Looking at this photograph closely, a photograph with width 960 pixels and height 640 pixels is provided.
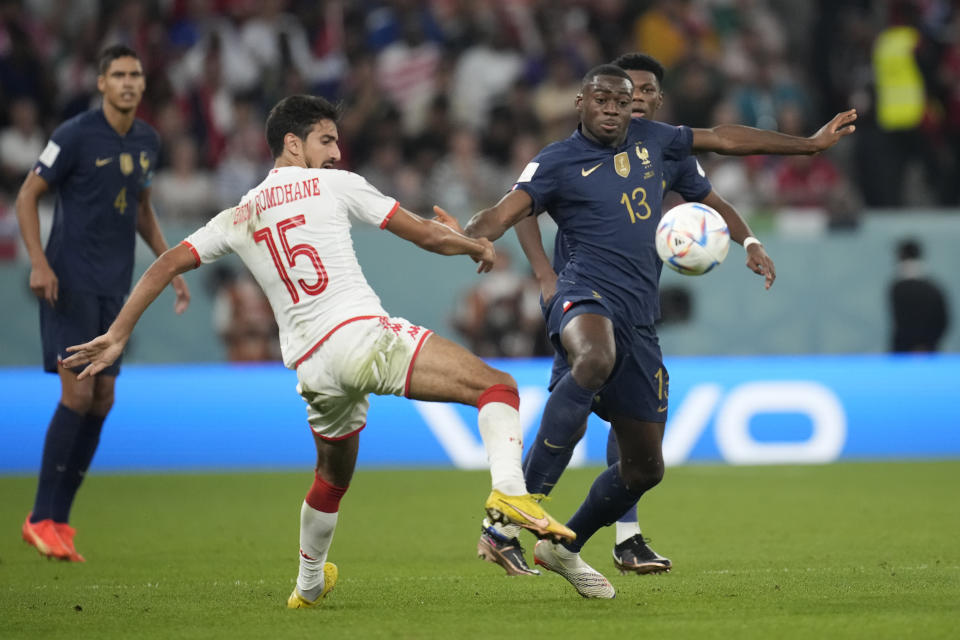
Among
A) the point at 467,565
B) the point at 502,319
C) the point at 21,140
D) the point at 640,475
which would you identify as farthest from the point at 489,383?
the point at 21,140

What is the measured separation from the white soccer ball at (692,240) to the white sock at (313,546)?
6.10 feet

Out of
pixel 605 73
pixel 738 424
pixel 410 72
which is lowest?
pixel 738 424

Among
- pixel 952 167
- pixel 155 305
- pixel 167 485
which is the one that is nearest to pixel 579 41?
pixel 952 167

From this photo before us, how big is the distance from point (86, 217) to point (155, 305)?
243 inches

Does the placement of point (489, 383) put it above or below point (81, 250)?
below

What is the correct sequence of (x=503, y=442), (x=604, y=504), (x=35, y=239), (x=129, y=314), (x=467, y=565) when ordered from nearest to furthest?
(x=503, y=442) < (x=129, y=314) < (x=604, y=504) < (x=467, y=565) < (x=35, y=239)

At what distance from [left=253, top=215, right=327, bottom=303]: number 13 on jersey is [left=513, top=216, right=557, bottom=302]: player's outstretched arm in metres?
1.72

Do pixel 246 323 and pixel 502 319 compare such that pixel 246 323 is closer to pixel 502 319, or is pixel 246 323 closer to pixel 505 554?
pixel 502 319

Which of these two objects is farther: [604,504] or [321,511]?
[604,504]

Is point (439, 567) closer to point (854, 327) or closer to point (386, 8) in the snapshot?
point (854, 327)

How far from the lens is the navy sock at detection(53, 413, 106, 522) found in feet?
26.4

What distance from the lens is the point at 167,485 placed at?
1193cm

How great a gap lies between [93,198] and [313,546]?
3.24 m

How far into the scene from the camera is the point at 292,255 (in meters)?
5.57
